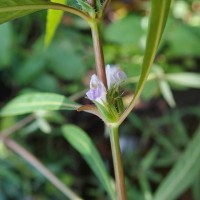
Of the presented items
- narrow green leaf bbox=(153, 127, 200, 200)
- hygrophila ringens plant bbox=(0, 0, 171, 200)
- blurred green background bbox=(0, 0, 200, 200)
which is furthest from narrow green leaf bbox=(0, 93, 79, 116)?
blurred green background bbox=(0, 0, 200, 200)

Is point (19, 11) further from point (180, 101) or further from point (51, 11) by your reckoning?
point (180, 101)

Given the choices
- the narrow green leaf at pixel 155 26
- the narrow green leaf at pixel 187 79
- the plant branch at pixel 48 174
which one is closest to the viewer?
the narrow green leaf at pixel 155 26

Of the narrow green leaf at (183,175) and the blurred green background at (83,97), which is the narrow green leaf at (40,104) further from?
the blurred green background at (83,97)

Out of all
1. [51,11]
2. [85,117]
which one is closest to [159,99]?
[85,117]

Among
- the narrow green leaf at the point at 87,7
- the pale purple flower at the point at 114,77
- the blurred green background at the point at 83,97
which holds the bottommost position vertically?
the pale purple flower at the point at 114,77

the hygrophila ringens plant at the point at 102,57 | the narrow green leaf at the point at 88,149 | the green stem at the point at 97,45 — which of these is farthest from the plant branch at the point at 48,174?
the green stem at the point at 97,45
